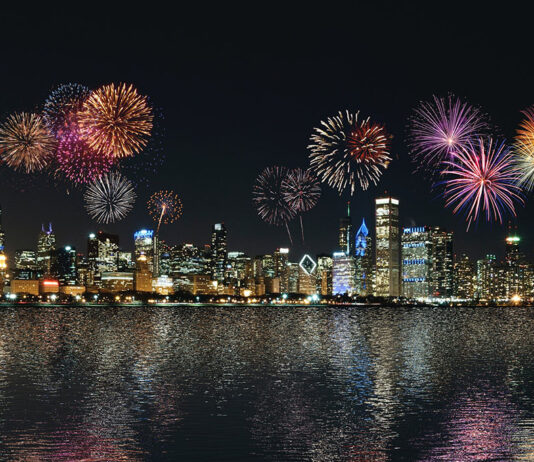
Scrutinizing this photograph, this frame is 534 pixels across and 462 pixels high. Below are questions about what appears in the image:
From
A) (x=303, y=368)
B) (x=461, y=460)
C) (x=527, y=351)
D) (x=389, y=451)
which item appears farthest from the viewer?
(x=527, y=351)

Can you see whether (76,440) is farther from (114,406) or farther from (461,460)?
(461,460)

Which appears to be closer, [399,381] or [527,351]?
[399,381]

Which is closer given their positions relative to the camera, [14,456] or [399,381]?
[14,456]

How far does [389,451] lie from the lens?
2609 cm

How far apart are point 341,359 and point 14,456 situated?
127ft

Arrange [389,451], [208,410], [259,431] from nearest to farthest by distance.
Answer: [389,451]
[259,431]
[208,410]

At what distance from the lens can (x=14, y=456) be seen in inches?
964

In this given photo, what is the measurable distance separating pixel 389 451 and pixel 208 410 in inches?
429

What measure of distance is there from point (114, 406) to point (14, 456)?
10674mm

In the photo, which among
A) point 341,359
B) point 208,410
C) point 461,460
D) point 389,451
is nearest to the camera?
point 461,460

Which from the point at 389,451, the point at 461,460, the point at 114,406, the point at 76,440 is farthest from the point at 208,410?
the point at 461,460

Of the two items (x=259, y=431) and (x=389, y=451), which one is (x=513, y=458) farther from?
(x=259, y=431)

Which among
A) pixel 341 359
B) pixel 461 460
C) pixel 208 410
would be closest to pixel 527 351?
pixel 341 359

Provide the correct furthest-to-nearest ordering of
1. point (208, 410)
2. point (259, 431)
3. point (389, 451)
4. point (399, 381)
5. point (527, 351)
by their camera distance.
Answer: point (527, 351)
point (399, 381)
point (208, 410)
point (259, 431)
point (389, 451)
